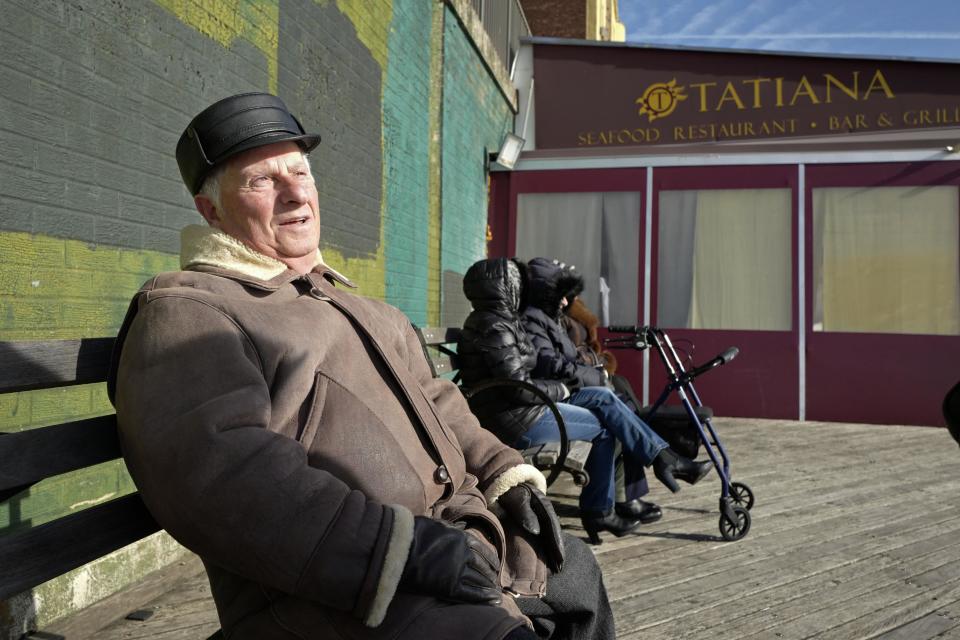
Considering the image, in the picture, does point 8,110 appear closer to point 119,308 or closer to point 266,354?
point 119,308

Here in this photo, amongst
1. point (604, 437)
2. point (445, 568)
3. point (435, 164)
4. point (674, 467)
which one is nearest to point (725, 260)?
point (435, 164)

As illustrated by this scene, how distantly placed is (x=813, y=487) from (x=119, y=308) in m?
4.74

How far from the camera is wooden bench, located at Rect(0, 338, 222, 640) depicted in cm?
130

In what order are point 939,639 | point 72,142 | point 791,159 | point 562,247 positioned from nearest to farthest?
point 72,142
point 939,639
point 791,159
point 562,247

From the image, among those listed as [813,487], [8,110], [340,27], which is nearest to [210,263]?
[8,110]

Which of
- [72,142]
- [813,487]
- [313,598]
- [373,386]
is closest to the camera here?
[313,598]

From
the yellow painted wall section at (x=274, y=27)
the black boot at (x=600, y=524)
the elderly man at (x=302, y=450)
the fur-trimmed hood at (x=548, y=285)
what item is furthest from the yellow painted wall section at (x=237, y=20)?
the black boot at (x=600, y=524)

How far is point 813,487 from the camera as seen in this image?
5.42 metres

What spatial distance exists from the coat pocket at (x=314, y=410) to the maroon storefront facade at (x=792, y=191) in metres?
7.99

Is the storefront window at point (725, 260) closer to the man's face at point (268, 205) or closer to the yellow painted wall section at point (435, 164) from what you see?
the yellow painted wall section at point (435, 164)

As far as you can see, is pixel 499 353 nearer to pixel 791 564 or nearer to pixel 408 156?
pixel 791 564

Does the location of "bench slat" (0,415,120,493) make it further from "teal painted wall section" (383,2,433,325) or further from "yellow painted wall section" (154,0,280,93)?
"teal painted wall section" (383,2,433,325)

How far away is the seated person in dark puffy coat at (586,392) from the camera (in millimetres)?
4117

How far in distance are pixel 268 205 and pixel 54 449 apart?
72 centimetres
